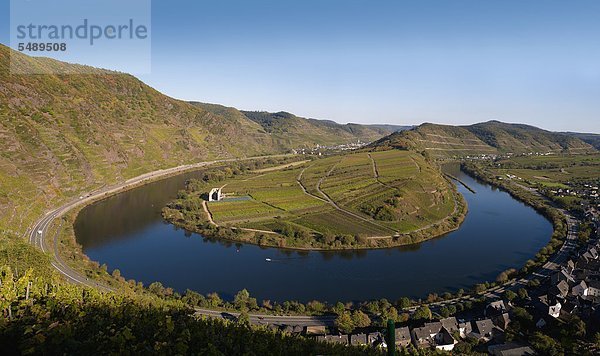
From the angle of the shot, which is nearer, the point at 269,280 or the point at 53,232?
the point at 269,280

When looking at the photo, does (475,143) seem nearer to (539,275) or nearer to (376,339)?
(539,275)

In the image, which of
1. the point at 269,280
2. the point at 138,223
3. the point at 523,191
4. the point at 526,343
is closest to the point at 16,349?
the point at 269,280

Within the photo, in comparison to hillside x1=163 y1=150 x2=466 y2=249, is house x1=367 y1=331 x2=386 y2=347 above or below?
below

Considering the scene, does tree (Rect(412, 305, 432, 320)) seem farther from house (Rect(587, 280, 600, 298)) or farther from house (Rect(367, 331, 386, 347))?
house (Rect(587, 280, 600, 298))

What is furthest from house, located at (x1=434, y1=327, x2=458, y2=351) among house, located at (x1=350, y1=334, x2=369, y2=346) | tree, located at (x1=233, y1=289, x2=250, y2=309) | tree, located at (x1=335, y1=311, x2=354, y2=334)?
tree, located at (x1=233, y1=289, x2=250, y2=309)

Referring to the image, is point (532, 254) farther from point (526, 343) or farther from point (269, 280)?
point (269, 280)

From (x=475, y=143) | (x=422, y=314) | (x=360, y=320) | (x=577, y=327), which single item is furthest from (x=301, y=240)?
(x=475, y=143)
